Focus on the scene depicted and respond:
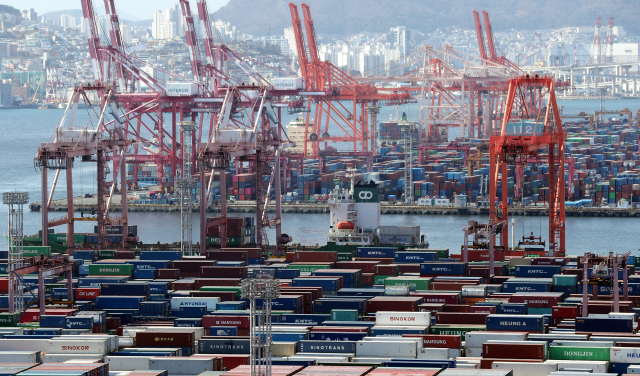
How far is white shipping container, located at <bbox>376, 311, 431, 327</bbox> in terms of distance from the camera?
25.5 m

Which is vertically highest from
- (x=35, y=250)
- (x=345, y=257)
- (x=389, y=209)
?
(x=389, y=209)

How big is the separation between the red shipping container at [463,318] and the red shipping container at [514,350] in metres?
3.81

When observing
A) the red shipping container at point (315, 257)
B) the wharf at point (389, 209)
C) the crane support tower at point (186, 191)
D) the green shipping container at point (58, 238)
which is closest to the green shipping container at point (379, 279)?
the red shipping container at point (315, 257)

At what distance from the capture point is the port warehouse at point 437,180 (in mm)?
69875

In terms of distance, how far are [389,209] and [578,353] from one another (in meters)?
45.5

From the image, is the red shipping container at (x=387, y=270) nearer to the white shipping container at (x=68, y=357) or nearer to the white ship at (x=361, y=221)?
the white ship at (x=361, y=221)

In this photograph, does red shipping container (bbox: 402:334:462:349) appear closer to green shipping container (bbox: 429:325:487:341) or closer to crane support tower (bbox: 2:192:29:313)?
green shipping container (bbox: 429:325:487:341)

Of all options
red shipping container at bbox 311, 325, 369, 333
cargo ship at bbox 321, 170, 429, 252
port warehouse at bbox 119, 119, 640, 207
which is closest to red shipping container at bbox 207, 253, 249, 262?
cargo ship at bbox 321, 170, 429, 252

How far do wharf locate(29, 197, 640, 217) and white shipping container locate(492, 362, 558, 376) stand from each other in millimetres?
44330

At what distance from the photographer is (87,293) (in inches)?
1194

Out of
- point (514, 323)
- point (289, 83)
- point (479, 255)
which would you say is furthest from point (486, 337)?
point (289, 83)

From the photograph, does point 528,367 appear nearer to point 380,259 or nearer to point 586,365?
point 586,365

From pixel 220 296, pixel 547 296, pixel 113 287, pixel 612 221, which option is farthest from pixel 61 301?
pixel 612 221

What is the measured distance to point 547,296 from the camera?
2817 centimetres
